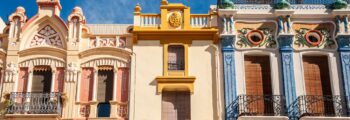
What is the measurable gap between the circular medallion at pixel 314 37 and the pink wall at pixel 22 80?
11.7 meters

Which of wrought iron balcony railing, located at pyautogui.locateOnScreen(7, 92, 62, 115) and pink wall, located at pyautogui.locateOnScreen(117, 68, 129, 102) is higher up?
pink wall, located at pyautogui.locateOnScreen(117, 68, 129, 102)

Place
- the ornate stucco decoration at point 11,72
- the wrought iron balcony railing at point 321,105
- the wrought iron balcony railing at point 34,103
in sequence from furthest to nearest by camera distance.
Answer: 1. the ornate stucco decoration at point 11,72
2. the wrought iron balcony railing at point 321,105
3. the wrought iron balcony railing at point 34,103

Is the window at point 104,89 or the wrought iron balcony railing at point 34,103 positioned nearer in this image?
the wrought iron balcony railing at point 34,103

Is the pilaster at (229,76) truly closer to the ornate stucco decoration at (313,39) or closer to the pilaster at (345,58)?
the ornate stucco decoration at (313,39)

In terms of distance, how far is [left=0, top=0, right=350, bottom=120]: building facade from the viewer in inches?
846

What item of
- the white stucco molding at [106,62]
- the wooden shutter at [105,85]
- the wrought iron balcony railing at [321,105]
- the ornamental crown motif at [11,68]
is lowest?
the wrought iron balcony railing at [321,105]

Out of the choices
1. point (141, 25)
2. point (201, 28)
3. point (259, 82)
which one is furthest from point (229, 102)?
point (141, 25)

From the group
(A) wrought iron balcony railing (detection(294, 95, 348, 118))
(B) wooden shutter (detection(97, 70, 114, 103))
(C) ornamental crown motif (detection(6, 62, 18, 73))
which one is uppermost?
(C) ornamental crown motif (detection(6, 62, 18, 73))

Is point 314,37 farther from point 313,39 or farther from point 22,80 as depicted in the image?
point 22,80

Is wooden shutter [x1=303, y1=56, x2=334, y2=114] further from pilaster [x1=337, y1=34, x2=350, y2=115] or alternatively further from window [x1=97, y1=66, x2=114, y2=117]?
window [x1=97, y1=66, x2=114, y2=117]

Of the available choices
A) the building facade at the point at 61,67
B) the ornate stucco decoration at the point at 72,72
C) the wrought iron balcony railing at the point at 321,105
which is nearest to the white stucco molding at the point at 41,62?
the building facade at the point at 61,67

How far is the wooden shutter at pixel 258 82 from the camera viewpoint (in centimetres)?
2166

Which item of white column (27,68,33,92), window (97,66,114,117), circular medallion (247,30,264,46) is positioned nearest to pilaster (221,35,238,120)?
circular medallion (247,30,264,46)

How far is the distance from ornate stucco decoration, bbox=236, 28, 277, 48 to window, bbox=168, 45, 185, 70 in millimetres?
2379
